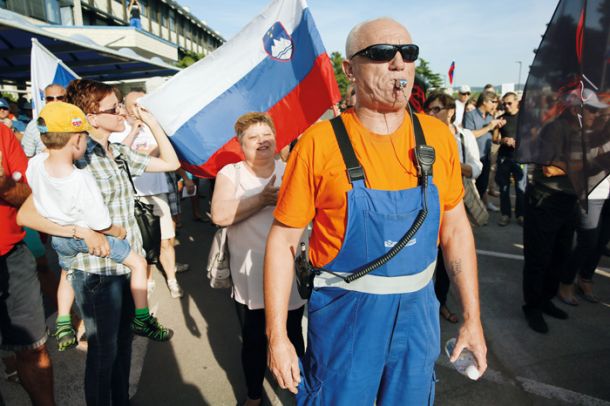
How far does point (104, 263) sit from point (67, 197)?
422 millimetres

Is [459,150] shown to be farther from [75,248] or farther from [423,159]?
[75,248]

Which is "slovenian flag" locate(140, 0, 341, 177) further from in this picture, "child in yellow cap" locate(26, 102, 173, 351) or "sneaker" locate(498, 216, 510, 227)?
"sneaker" locate(498, 216, 510, 227)

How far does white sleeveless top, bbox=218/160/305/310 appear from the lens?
2.44 meters

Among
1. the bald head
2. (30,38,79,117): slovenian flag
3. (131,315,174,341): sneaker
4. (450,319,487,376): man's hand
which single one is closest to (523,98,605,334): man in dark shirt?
(450,319,487,376): man's hand

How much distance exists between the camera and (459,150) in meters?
3.69

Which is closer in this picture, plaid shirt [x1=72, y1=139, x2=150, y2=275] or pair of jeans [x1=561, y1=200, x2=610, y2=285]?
plaid shirt [x1=72, y1=139, x2=150, y2=275]

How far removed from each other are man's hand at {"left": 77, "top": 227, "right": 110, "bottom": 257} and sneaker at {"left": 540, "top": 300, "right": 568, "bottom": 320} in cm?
384

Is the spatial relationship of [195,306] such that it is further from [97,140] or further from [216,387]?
[97,140]

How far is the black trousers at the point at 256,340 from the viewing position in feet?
8.20

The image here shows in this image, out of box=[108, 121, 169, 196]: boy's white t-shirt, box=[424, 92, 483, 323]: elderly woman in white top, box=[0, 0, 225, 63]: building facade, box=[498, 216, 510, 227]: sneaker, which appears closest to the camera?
box=[424, 92, 483, 323]: elderly woman in white top

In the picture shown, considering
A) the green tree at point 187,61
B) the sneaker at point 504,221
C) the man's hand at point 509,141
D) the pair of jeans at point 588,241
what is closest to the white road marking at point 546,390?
the pair of jeans at point 588,241

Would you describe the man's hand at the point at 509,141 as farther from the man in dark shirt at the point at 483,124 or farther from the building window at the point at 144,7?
the building window at the point at 144,7

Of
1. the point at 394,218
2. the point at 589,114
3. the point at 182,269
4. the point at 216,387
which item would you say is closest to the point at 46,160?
the point at 394,218

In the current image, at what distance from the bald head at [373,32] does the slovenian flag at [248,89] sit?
1.97 meters
